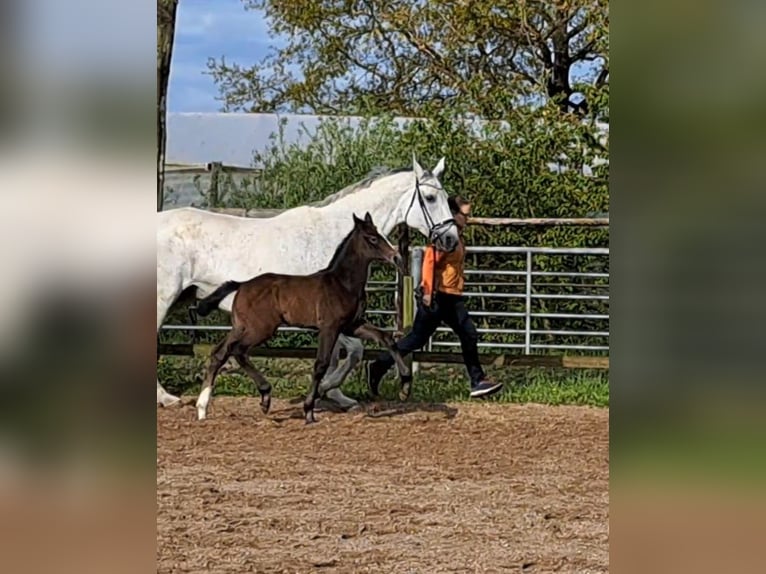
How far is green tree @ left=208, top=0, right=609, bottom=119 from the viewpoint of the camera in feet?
17.3

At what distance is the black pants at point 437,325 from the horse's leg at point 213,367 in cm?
74

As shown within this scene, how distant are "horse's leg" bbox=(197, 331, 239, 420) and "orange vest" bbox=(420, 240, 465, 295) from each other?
98 cm

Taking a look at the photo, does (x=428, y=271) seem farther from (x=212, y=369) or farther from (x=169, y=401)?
(x=169, y=401)

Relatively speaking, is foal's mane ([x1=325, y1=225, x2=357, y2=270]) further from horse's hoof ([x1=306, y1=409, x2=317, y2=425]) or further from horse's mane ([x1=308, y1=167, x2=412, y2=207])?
horse's hoof ([x1=306, y1=409, x2=317, y2=425])

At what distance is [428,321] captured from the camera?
498 centimetres

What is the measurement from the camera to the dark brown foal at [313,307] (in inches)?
181

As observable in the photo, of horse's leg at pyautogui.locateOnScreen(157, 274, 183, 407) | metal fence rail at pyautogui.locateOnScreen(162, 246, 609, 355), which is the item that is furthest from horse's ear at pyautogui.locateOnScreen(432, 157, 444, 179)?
horse's leg at pyautogui.locateOnScreen(157, 274, 183, 407)

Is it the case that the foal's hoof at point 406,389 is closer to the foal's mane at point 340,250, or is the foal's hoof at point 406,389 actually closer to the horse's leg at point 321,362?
the horse's leg at point 321,362

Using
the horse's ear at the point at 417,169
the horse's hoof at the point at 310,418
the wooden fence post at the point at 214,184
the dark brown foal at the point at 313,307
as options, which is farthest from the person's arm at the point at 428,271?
the wooden fence post at the point at 214,184

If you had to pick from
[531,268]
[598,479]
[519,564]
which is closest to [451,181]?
[531,268]

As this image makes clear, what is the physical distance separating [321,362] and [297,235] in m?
0.65

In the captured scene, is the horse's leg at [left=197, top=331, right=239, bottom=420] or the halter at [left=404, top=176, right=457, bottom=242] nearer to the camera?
the horse's leg at [left=197, top=331, right=239, bottom=420]
